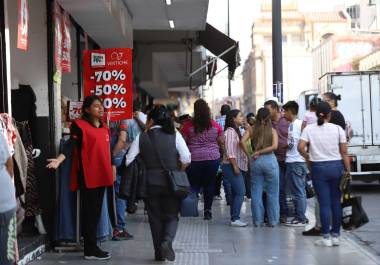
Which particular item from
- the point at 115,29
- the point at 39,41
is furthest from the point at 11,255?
the point at 115,29

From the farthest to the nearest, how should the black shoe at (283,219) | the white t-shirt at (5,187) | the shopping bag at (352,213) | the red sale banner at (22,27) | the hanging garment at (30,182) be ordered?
the black shoe at (283,219), the shopping bag at (352,213), the hanging garment at (30,182), the red sale banner at (22,27), the white t-shirt at (5,187)

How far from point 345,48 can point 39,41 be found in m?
88.5

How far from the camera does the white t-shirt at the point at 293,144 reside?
9.98 m

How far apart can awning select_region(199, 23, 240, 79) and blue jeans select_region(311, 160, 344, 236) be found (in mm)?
8896

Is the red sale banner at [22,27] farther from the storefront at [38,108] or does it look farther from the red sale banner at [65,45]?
the red sale banner at [65,45]

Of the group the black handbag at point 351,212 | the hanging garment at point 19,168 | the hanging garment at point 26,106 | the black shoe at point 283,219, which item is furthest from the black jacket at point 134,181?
the black shoe at point 283,219

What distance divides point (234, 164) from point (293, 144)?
920 millimetres

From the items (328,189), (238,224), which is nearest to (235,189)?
(238,224)

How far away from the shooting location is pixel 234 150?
402 inches

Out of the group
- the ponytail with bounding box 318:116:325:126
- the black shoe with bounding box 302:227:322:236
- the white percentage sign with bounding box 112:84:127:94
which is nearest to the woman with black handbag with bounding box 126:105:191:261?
the ponytail with bounding box 318:116:325:126

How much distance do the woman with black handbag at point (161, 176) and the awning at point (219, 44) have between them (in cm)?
967

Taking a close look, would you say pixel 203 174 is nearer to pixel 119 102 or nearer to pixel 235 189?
pixel 235 189

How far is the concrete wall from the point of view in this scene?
326 inches

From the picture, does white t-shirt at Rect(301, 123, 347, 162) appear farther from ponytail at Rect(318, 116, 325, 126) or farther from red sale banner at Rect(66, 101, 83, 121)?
red sale banner at Rect(66, 101, 83, 121)
